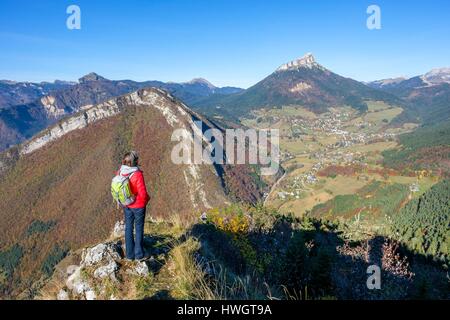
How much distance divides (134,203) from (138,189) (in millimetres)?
559

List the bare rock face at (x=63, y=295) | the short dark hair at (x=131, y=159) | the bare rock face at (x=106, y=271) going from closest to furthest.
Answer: the bare rock face at (x=63, y=295) < the bare rock face at (x=106, y=271) < the short dark hair at (x=131, y=159)

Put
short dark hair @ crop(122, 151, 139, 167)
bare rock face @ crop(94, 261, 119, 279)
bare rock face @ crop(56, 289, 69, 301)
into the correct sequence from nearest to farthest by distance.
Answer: bare rock face @ crop(56, 289, 69, 301), bare rock face @ crop(94, 261, 119, 279), short dark hair @ crop(122, 151, 139, 167)

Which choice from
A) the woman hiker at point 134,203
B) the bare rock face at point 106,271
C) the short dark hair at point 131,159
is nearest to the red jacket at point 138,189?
the woman hiker at point 134,203

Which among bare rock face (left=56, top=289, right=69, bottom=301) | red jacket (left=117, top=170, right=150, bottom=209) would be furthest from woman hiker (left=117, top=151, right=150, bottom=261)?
bare rock face (left=56, top=289, right=69, bottom=301)

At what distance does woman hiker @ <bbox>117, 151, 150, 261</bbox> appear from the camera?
11492 mm

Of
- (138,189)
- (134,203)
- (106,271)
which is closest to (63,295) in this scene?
(106,271)

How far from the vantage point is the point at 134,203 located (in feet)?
38.5

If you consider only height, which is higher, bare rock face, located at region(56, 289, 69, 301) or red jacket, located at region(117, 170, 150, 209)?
red jacket, located at region(117, 170, 150, 209)

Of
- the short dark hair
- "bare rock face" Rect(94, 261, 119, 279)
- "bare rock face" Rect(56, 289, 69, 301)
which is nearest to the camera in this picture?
"bare rock face" Rect(56, 289, 69, 301)

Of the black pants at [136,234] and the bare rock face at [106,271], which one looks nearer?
the bare rock face at [106,271]

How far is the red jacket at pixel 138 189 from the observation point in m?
11.5

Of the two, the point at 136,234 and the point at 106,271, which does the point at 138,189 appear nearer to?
the point at 136,234

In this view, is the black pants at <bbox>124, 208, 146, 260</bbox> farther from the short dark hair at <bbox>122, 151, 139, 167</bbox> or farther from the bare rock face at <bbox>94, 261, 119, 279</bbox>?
the short dark hair at <bbox>122, 151, 139, 167</bbox>

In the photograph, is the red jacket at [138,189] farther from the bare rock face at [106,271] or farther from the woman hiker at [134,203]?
the bare rock face at [106,271]
